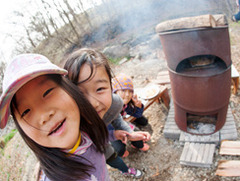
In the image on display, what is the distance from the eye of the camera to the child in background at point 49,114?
0.71 m

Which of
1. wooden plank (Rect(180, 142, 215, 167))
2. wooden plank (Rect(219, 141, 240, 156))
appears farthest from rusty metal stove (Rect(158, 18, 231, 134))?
wooden plank (Rect(180, 142, 215, 167))

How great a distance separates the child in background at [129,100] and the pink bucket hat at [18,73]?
1.30m

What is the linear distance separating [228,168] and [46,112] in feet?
7.67

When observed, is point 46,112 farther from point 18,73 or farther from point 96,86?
point 96,86

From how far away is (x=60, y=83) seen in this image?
881mm

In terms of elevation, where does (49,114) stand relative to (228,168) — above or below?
above

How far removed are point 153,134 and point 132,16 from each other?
10990 millimetres

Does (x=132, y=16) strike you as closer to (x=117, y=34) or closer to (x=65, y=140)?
(x=117, y=34)

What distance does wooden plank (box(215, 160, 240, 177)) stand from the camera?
6.35 feet

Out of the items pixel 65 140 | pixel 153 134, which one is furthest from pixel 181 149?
pixel 65 140

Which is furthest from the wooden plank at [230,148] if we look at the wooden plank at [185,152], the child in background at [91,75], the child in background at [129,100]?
the child in background at [91,75]

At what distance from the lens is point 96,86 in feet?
3.86

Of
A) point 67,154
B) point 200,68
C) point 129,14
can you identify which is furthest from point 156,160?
point 129,14

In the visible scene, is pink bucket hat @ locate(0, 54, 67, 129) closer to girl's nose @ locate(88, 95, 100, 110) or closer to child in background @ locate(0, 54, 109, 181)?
child in background @ locate(0, 54, 109, 181)
